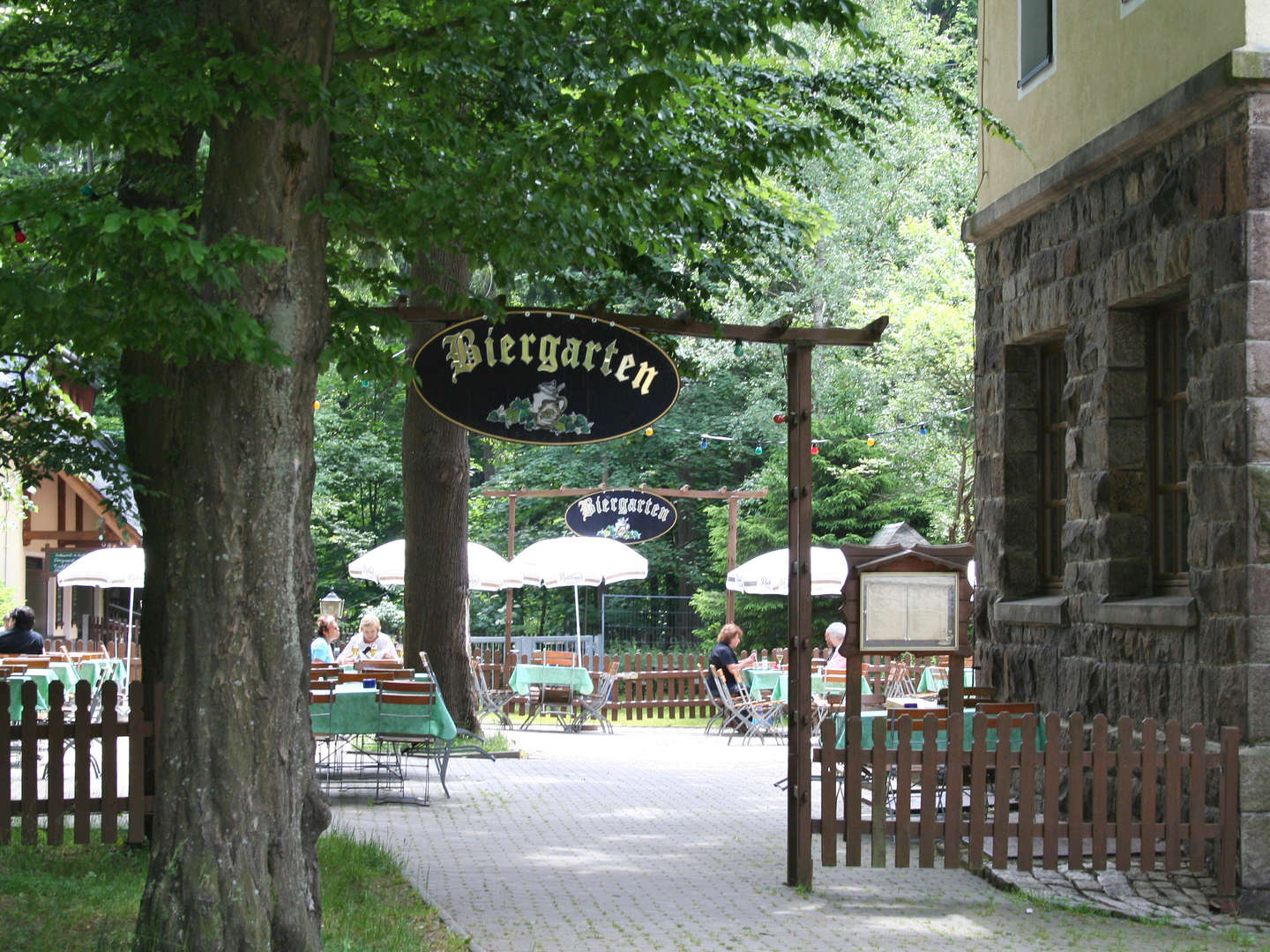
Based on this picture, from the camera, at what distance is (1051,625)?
11039 millimetres

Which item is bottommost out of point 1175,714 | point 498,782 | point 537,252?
point 498,782

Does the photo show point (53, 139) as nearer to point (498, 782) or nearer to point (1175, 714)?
point (1175, 714)

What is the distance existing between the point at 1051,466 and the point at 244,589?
25.3ft

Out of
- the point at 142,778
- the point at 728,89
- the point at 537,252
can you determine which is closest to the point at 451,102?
the point at 537,252

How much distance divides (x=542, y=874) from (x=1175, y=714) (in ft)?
13.1

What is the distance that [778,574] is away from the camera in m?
21.7

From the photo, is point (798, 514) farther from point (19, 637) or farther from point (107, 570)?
point (107, 570)

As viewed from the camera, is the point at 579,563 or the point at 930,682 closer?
the point at 930,682

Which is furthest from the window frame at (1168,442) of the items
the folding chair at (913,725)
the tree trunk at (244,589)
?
the tree trunk at (244,589)

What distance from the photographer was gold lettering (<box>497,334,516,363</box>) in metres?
8.58

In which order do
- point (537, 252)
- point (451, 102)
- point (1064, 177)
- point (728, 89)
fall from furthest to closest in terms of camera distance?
point (1064, 177)
point (728, 89)
point (451, 102)
point (537, 252)

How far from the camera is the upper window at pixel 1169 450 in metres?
9.88

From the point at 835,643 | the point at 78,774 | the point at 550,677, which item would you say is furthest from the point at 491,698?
the point at 78,774

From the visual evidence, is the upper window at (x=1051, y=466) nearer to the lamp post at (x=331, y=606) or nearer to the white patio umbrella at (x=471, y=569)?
the white patio umbrella at (x=471, y=569)
